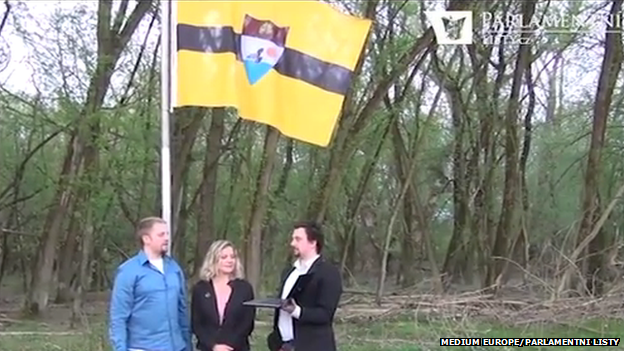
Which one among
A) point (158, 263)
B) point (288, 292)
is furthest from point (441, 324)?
point (158, 263)

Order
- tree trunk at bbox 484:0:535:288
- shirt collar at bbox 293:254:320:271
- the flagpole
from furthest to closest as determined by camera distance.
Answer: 1. tree trunk at bbox 484:0:535:288
2. the flagpole
3. shirt collar at bbox 293:254:320:271

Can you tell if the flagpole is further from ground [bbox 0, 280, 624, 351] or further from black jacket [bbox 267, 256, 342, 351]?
ground [bbox 0, 280, 624, 351]

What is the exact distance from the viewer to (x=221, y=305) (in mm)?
5352

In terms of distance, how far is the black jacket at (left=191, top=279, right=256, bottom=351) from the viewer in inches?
211

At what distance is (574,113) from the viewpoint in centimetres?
2144

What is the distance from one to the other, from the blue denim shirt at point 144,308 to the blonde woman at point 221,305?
149 mm

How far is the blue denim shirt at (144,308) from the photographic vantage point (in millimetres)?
5297

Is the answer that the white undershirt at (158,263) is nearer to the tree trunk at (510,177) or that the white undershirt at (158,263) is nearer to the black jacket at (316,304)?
the black jacket at (316,304)

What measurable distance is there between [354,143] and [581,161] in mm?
6502

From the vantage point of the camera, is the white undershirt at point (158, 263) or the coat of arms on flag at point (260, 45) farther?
the coat of arms on flag at point (260, 45)

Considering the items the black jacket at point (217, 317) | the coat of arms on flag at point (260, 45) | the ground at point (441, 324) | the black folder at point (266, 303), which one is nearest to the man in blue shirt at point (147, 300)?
the black jacket at point (217, 317)

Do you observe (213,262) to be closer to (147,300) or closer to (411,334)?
(147,300)
